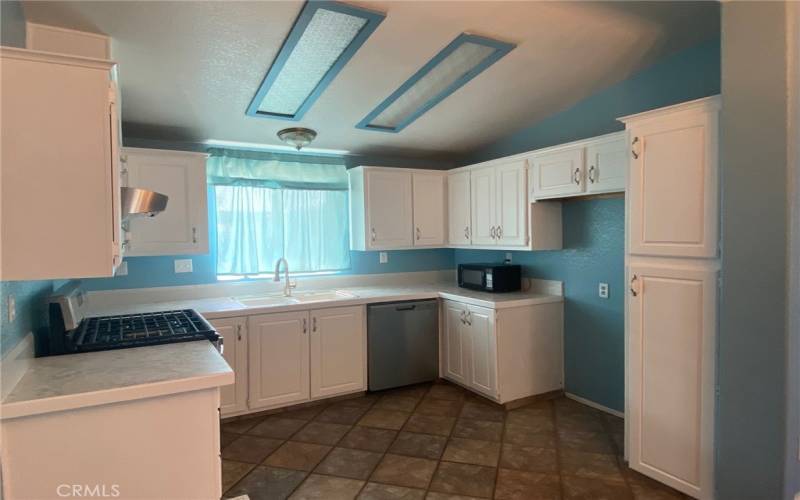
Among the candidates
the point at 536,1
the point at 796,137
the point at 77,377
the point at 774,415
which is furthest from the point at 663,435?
the point at 77,377

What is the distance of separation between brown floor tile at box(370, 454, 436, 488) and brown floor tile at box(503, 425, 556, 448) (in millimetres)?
624

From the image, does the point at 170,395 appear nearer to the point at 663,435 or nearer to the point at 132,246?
the point at 132,246

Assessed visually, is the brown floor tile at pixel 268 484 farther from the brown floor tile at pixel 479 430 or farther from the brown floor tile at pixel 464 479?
the brown floor tile at pixel 479 430

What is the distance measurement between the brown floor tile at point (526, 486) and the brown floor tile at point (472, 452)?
0.51 feet

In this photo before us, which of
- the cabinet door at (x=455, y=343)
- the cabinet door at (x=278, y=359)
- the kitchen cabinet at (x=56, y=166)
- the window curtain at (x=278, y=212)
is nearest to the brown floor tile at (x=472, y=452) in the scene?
the cabinet door at (x=455, y=343)

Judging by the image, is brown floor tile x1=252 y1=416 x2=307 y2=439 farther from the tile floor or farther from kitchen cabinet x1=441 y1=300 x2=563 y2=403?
kitchen cabinet x1=441 y1=300 x2=563 y2=403

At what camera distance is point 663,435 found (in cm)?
234

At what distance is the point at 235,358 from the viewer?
10.7ft

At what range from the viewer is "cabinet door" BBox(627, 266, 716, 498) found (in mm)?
2166

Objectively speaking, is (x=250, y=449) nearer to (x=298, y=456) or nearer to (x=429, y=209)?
(x=298, y=456)

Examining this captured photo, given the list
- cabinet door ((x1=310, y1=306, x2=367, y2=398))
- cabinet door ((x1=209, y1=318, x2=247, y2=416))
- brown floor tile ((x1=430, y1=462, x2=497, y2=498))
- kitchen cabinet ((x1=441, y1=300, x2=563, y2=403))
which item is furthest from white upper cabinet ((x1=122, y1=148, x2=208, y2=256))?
brown floor tile ((x1=430, y1=462, x2=497, y2=498))

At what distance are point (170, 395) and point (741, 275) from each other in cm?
237

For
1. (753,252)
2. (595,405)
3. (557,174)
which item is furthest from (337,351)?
(753,252)

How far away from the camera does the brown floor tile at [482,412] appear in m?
3.37
